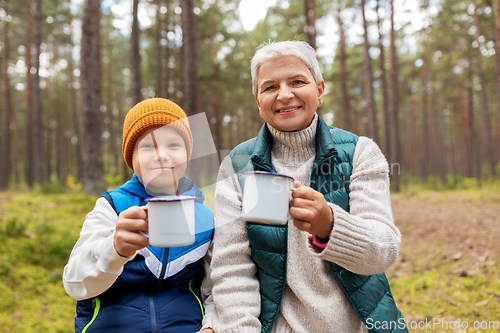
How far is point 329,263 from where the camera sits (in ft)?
4.68

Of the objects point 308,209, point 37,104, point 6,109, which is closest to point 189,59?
point 308,209

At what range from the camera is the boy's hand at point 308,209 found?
109 cm

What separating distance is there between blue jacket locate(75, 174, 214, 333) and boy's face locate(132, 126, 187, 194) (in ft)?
0.37

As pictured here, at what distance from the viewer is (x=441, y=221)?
22.5ft

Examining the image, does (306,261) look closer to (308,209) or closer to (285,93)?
(308,209)

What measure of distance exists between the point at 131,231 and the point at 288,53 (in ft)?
3.71

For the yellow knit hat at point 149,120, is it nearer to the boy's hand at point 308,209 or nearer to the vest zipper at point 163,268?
the vest zipper at point 163,268

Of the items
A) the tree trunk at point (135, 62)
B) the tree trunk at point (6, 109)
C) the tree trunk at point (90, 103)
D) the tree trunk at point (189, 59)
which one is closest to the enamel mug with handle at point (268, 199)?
the tree trunk at point (189, 59)

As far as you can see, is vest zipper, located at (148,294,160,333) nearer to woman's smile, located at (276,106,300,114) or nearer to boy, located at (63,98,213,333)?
boy, located at (63,98,213,333)

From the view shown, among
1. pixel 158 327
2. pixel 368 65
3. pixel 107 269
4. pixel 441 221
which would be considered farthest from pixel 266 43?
pixel 368 65

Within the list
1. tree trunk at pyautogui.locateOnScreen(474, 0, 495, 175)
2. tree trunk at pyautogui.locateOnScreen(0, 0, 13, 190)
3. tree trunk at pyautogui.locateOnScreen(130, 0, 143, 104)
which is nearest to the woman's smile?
tree trunk at pyautogui.locateOnScreen(130, 0, 143, 104)

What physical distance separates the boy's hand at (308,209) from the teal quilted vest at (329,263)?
332 mm

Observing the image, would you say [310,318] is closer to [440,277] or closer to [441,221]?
[440,277]

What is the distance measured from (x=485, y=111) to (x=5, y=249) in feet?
63.2
